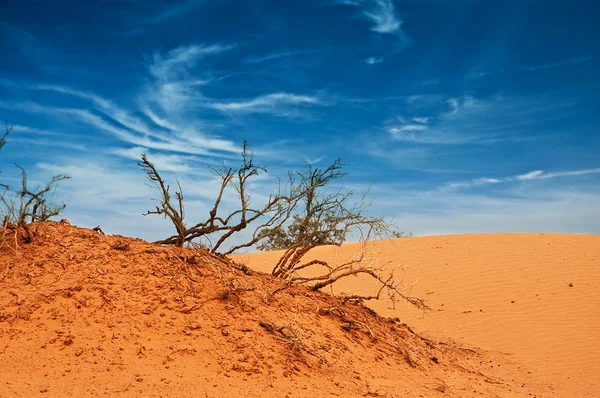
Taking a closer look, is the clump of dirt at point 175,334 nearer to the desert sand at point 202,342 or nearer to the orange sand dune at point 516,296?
Result: the desert sand at point 202,342

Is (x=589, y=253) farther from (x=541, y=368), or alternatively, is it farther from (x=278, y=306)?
(x=278, y=306)

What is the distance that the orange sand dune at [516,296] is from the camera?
8.47 m

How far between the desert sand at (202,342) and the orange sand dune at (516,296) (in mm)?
106

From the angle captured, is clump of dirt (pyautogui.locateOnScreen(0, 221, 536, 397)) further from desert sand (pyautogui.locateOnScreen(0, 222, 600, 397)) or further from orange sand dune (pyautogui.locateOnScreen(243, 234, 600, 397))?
orange sand dune (pyautogui.locateOnScreen(243, 234, 600, 397))

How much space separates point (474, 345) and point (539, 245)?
27.8 ft

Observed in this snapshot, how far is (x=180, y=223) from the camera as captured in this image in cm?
732

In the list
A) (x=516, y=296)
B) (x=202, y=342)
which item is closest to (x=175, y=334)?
(x=202, y=342)

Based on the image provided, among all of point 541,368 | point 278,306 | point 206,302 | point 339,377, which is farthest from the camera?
point 541,368

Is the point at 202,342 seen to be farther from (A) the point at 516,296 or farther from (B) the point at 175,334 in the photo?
(A) the point at 516,296

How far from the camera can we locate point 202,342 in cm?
534

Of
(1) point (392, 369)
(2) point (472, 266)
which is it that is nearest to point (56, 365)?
(1) point (392, 369)

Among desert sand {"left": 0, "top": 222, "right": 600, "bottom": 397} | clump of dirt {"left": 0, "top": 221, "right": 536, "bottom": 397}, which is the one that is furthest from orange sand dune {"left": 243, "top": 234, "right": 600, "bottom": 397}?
clump of dirt {"left": 0, "top": 221, "right": 536, "bottom": 397}

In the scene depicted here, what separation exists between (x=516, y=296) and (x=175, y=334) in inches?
352

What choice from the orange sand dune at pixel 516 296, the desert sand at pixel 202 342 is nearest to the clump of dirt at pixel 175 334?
the desert sand at pixel 202 342
